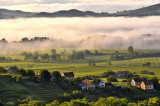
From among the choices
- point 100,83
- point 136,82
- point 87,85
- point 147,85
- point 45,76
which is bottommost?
point 147,85

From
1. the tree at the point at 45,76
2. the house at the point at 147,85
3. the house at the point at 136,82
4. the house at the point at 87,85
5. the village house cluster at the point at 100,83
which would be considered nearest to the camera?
the tree at the point at 45,76

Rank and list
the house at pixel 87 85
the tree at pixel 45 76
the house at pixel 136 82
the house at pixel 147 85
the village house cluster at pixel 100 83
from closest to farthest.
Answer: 1. the tree at pixel 45 76
2. the house at pixel 87 85
3. the village house cluster at pixel 100 83
4. the house at pixel 147 85
5. the house at pixel 136 82

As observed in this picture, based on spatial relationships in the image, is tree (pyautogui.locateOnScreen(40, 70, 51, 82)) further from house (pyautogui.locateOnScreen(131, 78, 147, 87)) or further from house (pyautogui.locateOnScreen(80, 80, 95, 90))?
house (pyautogui.locateOnScreen(131, 78, 147, 87))

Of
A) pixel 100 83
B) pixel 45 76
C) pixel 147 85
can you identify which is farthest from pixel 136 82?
pixel 45 76

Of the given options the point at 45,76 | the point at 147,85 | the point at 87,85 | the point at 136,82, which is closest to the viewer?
the point at 45,76

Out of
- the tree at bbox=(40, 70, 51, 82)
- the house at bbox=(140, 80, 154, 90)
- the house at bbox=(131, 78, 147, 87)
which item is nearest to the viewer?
the tree at bbox=(40, 70, 51, 82)

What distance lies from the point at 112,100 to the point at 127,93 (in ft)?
147

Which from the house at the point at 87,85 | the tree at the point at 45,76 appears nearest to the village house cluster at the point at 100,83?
the house at the point at 87,85

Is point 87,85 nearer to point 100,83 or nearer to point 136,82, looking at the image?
point 100,83

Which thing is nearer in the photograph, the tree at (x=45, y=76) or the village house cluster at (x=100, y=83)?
the tree at (x=45, y=76)

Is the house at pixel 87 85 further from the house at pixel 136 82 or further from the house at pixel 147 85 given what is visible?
the house at pixel 147 85

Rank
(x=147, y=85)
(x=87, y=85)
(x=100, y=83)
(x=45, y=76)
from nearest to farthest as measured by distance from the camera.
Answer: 1. (x=45, y=76)
2. (x=87, y=85)
3. (x=100, y=83)
4. (x=147, y=85)

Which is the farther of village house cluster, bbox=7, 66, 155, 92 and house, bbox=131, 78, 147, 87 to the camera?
house, bbox=131, 78, 147, 87

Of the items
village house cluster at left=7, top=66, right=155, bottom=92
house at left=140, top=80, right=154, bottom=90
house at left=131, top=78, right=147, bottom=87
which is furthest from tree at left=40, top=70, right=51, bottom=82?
house at left=140, top=80, right=154, bottom=90
